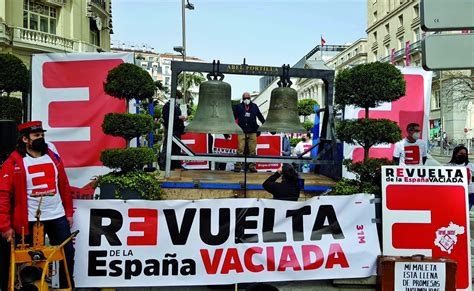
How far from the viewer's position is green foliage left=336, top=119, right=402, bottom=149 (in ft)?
19.3

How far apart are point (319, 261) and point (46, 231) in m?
2.85

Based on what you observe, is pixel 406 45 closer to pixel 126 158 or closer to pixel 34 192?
pixel 126 158

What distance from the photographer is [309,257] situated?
5129mm

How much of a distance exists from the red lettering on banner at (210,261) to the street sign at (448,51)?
291 centimetres

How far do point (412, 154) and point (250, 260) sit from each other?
369 centimetres

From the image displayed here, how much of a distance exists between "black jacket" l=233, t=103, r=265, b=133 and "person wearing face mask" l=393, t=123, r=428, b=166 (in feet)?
8.04

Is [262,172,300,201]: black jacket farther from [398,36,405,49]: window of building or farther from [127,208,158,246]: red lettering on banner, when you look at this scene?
[398,36,405,49]: window of building

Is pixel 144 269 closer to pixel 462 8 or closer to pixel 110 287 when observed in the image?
pixel 110 287

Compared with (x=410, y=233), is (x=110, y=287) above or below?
below

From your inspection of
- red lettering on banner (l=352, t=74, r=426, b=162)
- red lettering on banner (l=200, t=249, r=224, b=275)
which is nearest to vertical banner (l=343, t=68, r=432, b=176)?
red lettering on banner (l=352, t=74, r=426, b=162)

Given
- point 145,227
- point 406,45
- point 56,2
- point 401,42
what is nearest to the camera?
point 145,227

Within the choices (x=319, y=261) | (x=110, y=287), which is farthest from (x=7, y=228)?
(x=319, y=261)

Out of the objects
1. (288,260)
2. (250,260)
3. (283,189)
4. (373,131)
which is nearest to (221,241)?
(250,260)

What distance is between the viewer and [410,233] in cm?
513
